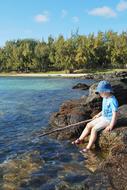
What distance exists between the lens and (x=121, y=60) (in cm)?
11444

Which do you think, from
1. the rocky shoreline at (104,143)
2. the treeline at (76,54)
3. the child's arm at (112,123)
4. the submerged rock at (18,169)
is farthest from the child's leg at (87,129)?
the treeline at (76,54)

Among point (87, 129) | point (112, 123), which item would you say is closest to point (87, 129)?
point (87, 129)

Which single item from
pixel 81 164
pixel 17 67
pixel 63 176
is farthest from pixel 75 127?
pixel 17 67

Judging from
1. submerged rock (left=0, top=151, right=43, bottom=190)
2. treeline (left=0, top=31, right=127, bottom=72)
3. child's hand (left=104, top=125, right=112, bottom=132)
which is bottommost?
submerged rock (left=0, top=151, right=43, bottom=190)

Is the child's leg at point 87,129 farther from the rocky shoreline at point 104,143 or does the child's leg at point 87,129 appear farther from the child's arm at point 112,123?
the child's arm at point 112,123

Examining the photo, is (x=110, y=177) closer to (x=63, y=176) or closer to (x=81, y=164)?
(x=63, y=176)

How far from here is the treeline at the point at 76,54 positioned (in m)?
114

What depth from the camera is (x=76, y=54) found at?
118 metres

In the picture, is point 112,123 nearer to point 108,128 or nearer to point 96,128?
point 108,128

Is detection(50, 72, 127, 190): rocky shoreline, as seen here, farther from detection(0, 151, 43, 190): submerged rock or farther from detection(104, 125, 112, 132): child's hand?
detection(0, 151, 43, 190): submerged rock

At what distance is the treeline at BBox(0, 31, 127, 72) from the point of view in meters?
114

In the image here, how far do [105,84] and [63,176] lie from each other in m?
4.23

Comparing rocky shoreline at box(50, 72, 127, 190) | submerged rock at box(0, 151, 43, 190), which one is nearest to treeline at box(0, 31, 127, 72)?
rocky shoreline at box(50, 72, 127, 190)

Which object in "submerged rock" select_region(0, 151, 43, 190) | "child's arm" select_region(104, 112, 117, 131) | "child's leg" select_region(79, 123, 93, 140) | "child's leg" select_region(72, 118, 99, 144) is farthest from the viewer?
"child's leg" select_region(79, 123, 93, 140)
